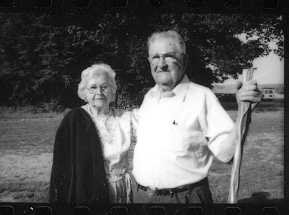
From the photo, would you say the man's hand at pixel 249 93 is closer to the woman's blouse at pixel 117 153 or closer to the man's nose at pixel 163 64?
the man's nose at pixel 163 64

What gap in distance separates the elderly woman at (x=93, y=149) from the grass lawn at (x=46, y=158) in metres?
0.13

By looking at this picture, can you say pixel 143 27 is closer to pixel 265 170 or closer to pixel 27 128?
pixel 27 128

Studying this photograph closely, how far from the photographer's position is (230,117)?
14.2ft

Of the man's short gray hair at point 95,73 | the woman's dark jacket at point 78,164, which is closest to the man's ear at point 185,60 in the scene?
the man's short gray hair at point 95,73

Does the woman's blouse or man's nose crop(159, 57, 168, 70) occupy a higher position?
man's nose crop(159, 57, 168, 70)

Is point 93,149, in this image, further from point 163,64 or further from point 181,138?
point 163,64

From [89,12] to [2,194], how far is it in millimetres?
1947

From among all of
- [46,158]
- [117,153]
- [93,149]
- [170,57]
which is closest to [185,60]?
[170,57]

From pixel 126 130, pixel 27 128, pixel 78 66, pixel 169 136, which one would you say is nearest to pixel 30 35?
pixel 78 66

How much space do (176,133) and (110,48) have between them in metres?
1.04

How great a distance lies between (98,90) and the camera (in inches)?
175

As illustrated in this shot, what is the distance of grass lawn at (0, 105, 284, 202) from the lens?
4.43 metres

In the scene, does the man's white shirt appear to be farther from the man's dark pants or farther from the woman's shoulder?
the woman's shoulder

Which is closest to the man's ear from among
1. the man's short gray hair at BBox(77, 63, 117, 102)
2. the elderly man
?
Result: the elderly man
